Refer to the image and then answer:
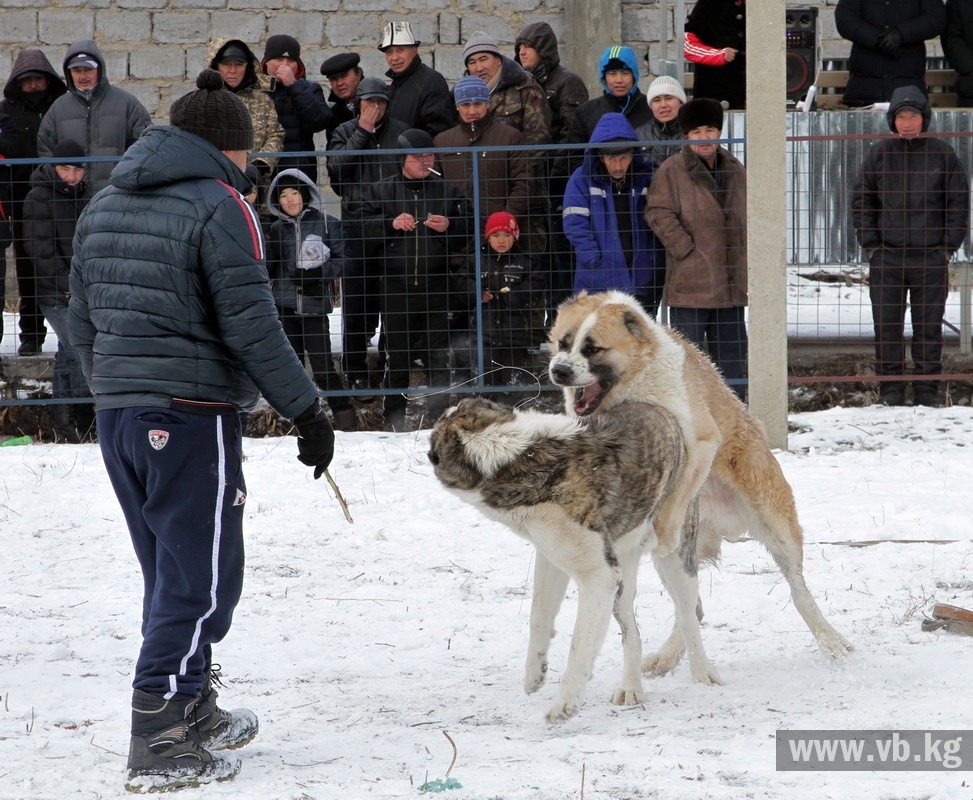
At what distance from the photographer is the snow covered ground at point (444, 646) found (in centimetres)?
314

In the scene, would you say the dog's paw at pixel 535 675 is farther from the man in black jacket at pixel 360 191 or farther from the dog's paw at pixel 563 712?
the man in black jacket at pixel 360 191

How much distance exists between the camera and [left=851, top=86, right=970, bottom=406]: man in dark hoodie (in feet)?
25.4

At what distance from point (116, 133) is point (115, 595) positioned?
3930mm

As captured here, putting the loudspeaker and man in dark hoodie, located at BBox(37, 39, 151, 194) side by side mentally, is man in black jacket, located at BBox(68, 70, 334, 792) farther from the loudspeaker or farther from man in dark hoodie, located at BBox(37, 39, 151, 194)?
the loudspeaker

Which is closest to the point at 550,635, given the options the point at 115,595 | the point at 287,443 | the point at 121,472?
the point at 121,472

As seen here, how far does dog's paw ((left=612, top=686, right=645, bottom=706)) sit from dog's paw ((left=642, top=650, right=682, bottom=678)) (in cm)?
39

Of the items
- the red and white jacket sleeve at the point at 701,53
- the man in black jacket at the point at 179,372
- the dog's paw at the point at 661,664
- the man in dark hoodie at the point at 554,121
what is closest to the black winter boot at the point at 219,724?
the man in black jacket at the point at 179,372

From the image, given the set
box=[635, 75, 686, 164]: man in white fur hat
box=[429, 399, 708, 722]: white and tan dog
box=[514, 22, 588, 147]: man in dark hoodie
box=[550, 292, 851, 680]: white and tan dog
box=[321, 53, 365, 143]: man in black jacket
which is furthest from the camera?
box=[321, 53, 365, 143]: man in black jacket

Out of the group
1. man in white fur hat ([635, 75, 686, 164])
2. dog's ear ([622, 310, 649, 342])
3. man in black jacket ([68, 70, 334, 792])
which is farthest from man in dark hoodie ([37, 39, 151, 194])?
man in black jacket ([68, 70, 334, 792])

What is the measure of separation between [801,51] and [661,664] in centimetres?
669

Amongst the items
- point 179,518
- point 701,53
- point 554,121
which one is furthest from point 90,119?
point 179,518

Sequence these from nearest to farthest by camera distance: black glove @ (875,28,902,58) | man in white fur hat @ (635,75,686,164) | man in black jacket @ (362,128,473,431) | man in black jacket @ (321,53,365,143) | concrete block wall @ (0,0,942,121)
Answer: man in black jacket @ (362,128,473,431), man in white fur hat @ (635,75,686,164), man in black jacket @ (321,53,365,143), black glove @ (875,28,902,58), concrete block wall @ (0,0,942,121)

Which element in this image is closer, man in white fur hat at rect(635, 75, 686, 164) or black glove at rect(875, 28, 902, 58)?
man in white fur hat at rect(635, 75, 686, 164)

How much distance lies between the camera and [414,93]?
8.09 meters
